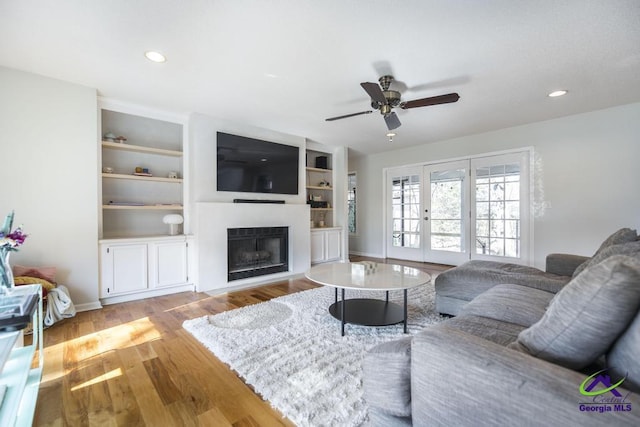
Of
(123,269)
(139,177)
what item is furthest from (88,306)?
(139,177)

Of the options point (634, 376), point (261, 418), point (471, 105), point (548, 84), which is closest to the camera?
point (634, 376)

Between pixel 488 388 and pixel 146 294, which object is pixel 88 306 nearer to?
pixel 146 294

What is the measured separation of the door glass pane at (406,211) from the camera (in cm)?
591

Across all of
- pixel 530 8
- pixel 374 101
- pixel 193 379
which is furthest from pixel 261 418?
pixel 530 8

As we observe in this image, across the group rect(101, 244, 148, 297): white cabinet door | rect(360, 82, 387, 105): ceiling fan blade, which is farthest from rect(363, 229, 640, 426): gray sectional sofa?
rect(101, 244, 148, 297): white cabinet door

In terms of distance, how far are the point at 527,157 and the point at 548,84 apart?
1782 millimetres

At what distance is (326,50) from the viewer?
2332mm

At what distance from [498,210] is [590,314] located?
178 inches

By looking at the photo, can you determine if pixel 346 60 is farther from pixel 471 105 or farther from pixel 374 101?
pixel 471 105

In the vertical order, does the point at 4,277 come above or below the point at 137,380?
above

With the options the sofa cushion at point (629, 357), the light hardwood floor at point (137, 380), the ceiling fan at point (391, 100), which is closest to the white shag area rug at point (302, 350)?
the light hardwood floor at point (137, 380)

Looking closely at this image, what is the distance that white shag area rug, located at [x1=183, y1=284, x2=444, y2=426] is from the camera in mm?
1519

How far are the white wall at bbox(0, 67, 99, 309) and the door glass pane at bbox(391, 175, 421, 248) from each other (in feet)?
16.9

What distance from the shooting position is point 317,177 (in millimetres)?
6105
